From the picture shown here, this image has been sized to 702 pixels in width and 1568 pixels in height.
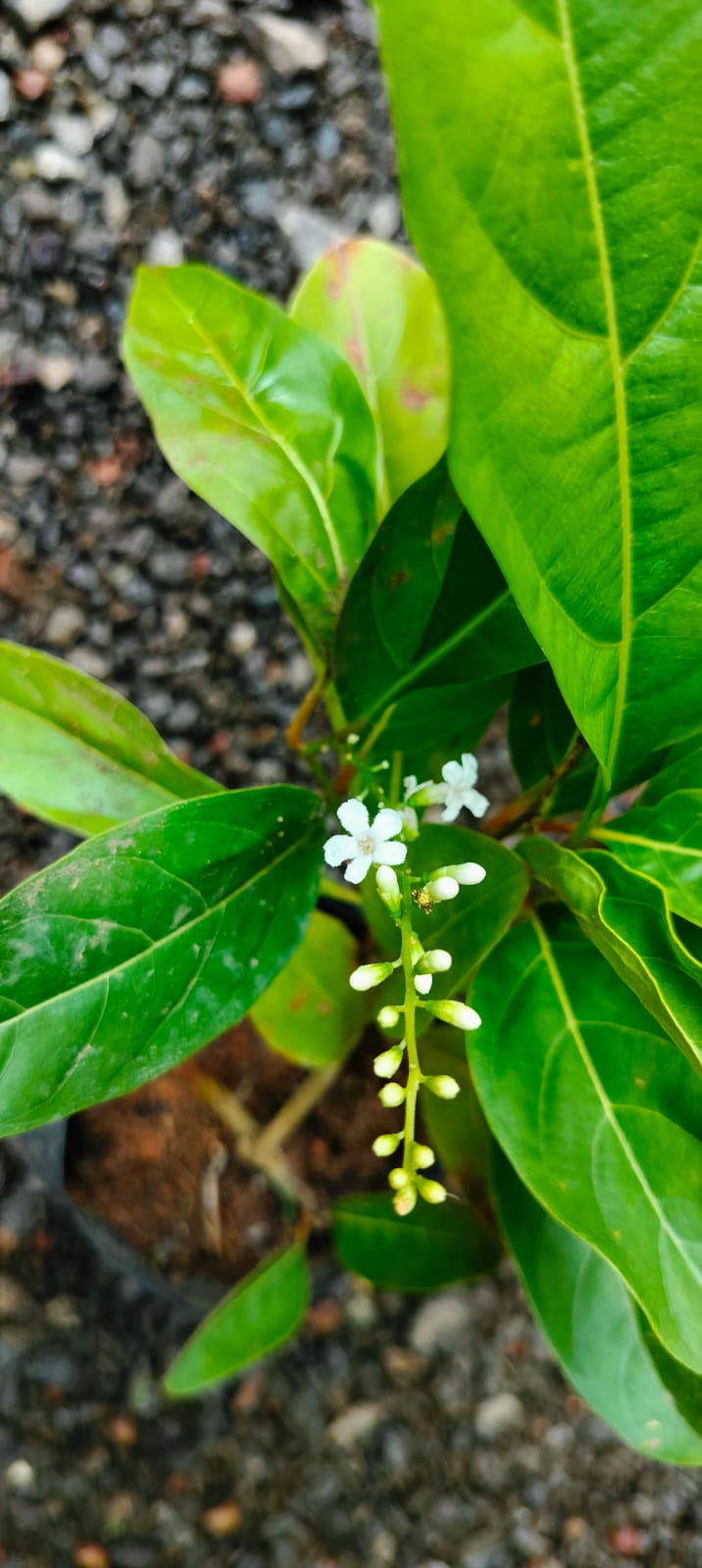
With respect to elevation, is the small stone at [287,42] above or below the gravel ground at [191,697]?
above

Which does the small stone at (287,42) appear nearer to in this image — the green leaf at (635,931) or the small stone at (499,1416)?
the green leaf at (635,931)

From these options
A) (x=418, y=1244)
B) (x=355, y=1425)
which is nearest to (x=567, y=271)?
(x=418, y=1244)

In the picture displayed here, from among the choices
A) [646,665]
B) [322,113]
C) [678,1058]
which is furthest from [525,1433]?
[322,113]

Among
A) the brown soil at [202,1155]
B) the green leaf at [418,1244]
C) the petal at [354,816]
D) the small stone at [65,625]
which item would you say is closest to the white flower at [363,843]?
the petal at [354,816]

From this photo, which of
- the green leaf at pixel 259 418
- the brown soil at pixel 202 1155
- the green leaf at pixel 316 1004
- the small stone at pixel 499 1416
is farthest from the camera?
the small stone at pixel 499 1416

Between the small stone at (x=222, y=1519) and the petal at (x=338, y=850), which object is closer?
the petal at (x=338, y=850)

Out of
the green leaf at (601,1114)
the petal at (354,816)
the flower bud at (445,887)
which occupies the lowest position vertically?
the green leaf at (601,1114)
